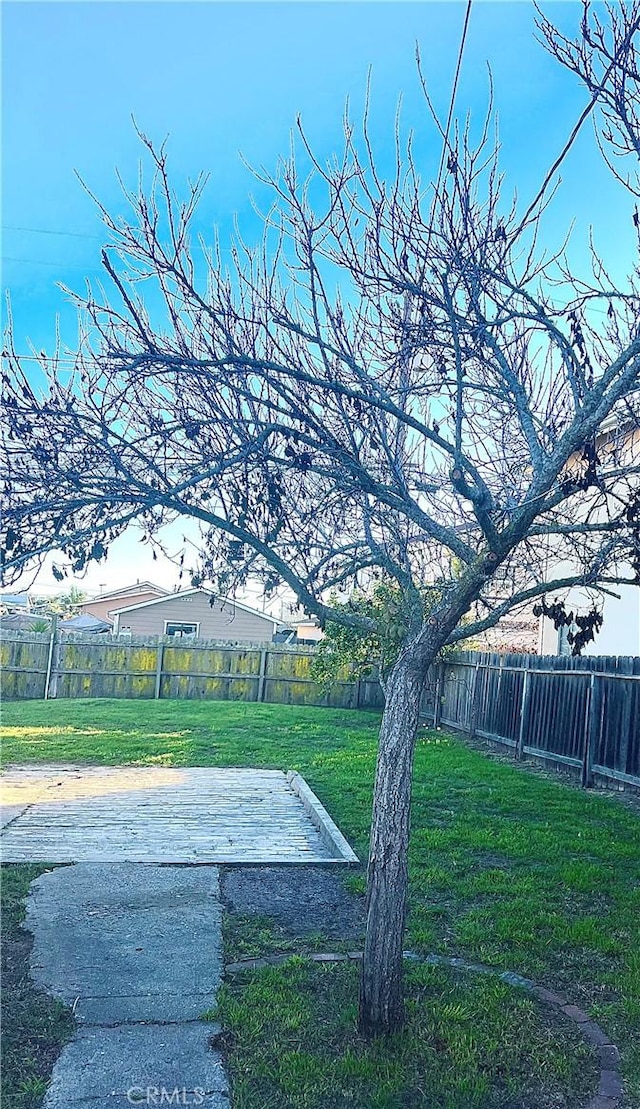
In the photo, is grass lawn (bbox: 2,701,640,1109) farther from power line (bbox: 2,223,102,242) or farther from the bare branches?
power line (bbox: 2,223,102,242)

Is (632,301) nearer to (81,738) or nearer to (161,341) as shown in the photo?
(161,341)

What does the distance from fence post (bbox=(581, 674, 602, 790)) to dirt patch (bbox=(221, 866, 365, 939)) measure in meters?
4.74

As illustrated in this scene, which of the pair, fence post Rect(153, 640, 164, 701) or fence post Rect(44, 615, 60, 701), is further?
fence post Rect(153, 640, 164, 701)

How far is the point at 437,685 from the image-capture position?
50.3 ft

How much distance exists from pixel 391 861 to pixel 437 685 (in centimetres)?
1199

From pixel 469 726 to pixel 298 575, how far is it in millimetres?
10643

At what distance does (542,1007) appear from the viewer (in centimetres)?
377

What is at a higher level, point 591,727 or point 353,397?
point 353,397

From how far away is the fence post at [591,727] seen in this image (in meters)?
9.59

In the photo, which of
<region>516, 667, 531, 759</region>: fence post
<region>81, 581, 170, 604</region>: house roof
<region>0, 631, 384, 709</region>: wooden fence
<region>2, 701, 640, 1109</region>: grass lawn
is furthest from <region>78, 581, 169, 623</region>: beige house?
<region>2, 701, 640, 1109</region>: grass lawn

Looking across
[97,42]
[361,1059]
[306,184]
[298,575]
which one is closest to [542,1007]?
[361,1059]

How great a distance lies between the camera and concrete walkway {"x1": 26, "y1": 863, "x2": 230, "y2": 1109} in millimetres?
3047

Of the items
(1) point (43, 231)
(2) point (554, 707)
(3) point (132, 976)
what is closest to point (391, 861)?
(3) point (132, 976)

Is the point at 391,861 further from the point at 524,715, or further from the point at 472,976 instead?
the point at 524,715
